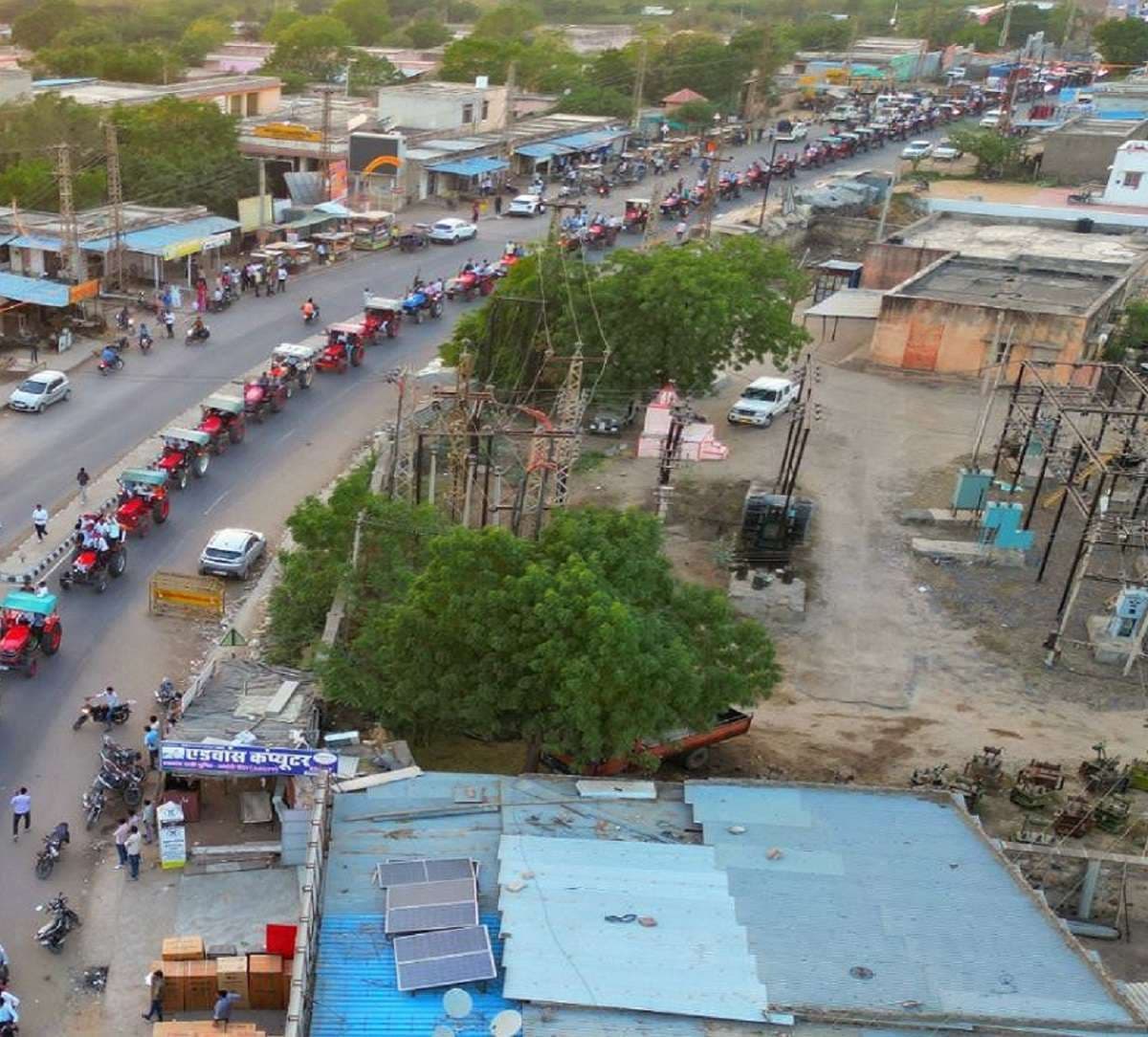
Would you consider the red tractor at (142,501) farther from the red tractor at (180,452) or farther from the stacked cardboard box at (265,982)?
the stacked cardboard box at (265,982)

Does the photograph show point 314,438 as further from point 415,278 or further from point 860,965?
point 860,965

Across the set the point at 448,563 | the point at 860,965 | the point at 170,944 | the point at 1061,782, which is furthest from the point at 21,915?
the point at 1061,782

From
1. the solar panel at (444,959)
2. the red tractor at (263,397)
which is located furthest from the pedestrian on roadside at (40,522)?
the solar panel at (444,959)

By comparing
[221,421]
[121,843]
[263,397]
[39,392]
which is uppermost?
[121,843]

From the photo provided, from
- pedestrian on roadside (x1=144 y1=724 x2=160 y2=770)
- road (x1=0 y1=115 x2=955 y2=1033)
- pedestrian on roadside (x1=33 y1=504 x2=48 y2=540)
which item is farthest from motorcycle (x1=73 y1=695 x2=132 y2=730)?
pedestrian on roadside (x1=33 y1=504 x2=48 y2=540)

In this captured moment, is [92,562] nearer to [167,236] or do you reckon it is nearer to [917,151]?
[167,236]

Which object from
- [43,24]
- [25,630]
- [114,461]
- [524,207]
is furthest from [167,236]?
[43,24]
